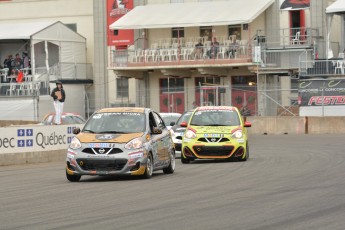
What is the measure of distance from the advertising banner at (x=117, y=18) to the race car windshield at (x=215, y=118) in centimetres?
3419

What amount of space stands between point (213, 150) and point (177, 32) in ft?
113

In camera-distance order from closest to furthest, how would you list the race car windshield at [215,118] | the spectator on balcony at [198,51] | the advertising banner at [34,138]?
1. the advertising banner at [34,138]
2. the race car windshield at [215,118]
3. the spectator on balcony at [198,51]

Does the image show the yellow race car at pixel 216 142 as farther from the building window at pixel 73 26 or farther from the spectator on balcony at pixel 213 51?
the building window at pixel 73 26

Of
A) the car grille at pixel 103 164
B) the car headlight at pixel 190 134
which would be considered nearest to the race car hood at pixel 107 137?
the car grille at pixel 103 164

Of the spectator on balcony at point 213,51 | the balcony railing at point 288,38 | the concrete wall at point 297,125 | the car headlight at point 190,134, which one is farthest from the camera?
the spectator on balcony at point 213,51

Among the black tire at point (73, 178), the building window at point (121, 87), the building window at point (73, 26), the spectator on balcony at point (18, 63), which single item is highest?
the building window at point (73, 26)

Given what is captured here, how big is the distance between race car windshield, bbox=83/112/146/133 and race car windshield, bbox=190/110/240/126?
662 cm

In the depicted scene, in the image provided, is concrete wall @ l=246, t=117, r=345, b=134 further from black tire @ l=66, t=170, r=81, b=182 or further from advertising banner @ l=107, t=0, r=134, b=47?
black tire @ l=66, t=170, r=81, b=182

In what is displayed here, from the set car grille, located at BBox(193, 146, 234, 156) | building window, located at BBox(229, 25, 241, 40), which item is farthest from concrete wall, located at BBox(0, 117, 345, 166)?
building window, located at BBox(229, 25, 241, 40)

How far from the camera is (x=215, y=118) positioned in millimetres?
29609

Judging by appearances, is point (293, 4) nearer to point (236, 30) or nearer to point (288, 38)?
point (288, 38)

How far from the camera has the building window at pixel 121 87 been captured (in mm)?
65062

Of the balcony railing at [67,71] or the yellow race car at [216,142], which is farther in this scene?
the balcony railing at [67,71]

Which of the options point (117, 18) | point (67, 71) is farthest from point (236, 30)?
point (67, 71)
